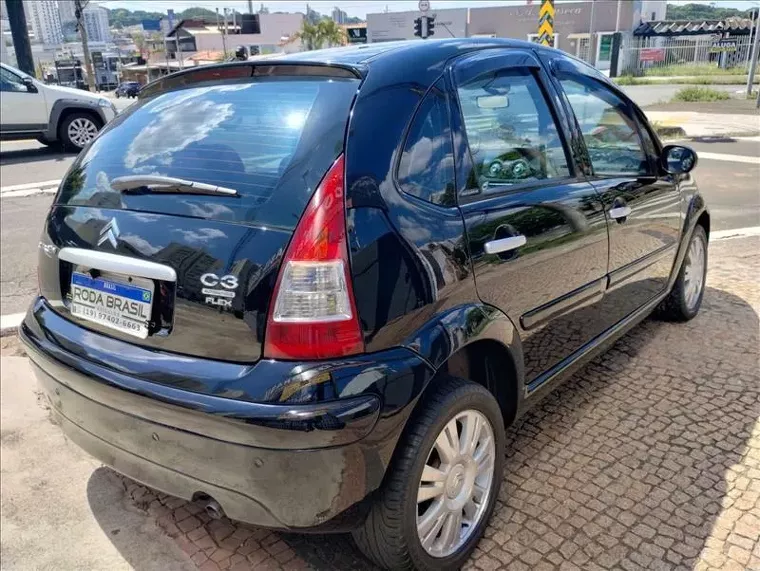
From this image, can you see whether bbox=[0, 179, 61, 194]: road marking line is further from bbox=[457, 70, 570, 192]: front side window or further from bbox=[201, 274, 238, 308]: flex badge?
bbox=[201, 274, 238, 308]: flex badge

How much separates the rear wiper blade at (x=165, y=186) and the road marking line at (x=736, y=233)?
5897 millimetres

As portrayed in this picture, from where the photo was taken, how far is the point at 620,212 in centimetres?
314

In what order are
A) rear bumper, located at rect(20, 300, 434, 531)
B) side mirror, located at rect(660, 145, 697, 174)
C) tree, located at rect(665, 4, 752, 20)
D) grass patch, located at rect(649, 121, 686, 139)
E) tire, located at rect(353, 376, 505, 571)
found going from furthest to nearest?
tree, located at rect(665, 4, 752, 20)
grass patch, located at rect(649, 121, 686, 139)
side mirror, located at rect(660, 145, 697, 174)
tire, located at rect(353, 376, 505, 571)
rear bumper, located at rect(20, 300, 434, 531)

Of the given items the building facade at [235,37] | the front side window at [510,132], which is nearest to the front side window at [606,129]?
the front side window at [510,132]

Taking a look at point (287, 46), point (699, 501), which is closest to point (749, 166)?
point (699, 501)

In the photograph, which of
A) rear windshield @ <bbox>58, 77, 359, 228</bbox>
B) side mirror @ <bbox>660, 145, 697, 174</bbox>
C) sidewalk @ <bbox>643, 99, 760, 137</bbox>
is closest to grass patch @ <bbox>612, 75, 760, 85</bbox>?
sidewalk @ <bbox>643, 99, 760, 137</bbox>

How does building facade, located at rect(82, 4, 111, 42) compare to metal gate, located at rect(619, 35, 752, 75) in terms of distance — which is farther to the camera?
building facade, located at rect(82, 4, 111, 42)

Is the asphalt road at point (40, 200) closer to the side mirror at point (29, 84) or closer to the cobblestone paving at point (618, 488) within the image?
the side mirror at point (29, 84)

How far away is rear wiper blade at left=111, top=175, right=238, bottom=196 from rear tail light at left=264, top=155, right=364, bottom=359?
0.33 m

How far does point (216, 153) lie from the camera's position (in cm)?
218

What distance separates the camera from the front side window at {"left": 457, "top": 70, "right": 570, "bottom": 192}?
243 cm

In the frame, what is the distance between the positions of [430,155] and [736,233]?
18.6 feet

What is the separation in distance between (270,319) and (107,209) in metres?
0.85

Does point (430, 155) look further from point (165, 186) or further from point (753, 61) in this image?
point (753, 61)
